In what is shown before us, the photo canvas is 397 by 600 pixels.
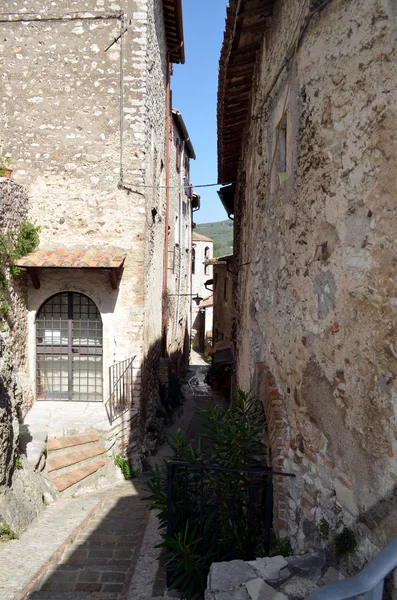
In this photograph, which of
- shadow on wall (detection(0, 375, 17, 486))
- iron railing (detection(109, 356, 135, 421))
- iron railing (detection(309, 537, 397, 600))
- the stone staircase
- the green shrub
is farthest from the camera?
iron railing (detection(109, 356, 135, 421))

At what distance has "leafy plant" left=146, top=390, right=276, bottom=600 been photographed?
12.9ft

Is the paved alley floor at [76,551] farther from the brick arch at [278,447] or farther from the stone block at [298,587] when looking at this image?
the stone block at [298,587]

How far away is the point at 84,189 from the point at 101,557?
22.2 feet

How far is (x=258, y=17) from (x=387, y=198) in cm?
371

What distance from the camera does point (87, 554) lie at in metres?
5.69

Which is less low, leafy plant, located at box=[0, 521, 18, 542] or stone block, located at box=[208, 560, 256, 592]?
stone block, located at box=[208, 560, 256, 592]

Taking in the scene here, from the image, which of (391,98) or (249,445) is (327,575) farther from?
(391,98)

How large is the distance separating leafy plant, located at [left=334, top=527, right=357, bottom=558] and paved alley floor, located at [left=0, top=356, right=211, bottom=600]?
6.80 ft

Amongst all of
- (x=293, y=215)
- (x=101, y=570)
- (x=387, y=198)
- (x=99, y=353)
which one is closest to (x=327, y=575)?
(x=387, y=198)

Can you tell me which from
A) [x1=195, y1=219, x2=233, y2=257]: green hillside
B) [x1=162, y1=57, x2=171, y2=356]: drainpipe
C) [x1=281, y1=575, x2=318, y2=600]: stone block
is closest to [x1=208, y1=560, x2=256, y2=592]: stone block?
[x1=281, y1=575, x2=318, y2=600]: stone block

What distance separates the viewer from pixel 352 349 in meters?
2.78

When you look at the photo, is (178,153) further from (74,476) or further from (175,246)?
(74,476)

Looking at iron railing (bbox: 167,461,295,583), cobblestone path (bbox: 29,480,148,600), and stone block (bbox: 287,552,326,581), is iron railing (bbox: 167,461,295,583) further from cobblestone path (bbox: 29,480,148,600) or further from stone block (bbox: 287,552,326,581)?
cobblestone path (bbox: 29,480,148,600)

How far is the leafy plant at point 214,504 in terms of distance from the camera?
12.9 feet
